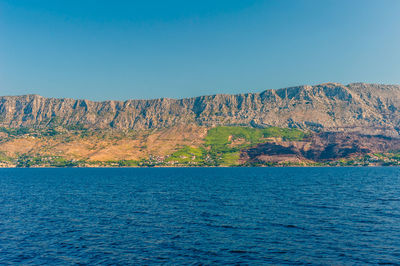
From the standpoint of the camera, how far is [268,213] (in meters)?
80.5

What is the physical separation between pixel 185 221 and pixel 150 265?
28.5m

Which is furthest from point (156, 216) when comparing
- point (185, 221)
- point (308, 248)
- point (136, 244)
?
point (308, 248)

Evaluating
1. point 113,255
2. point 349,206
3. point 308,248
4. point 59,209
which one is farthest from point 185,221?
point 349,206

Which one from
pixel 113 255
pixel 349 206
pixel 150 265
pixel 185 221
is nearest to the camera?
pixel 150 265

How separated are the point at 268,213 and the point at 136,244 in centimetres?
4035

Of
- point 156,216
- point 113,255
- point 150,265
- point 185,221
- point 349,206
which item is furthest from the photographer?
point 349,206

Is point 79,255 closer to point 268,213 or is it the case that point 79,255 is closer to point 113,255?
point 113,255

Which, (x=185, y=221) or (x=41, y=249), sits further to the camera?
(x=185, y=221)

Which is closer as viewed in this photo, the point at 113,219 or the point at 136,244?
the point at 136,244

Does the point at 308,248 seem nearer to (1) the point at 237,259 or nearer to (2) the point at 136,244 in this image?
(1) the point at 237,259

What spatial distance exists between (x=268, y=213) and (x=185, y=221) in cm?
2419

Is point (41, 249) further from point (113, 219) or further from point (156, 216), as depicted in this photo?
point (156, 216)

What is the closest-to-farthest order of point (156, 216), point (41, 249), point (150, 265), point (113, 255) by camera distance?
point (150, 265)
point (113, 255)
point (41, 249)
point (156, 216)

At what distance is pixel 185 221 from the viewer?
7312cm
